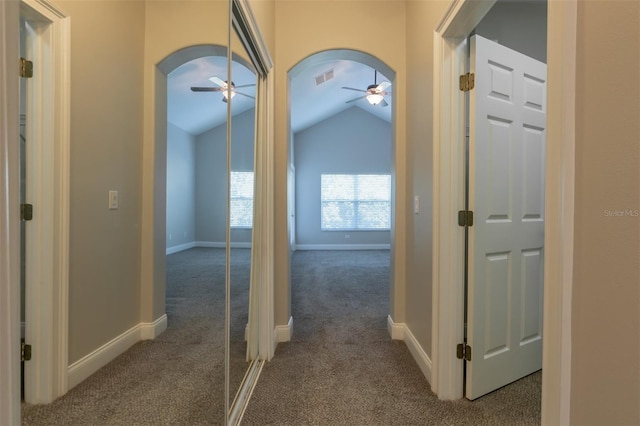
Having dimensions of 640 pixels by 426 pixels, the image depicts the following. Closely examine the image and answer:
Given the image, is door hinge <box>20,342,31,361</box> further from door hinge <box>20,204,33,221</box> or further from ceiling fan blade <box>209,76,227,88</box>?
ceiling fan blade <box>209,76,227,88</box>

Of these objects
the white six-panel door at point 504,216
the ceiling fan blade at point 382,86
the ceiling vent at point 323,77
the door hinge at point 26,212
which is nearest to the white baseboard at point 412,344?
the white six-panel door at point 504,216

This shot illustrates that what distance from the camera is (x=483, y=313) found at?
1750 mm

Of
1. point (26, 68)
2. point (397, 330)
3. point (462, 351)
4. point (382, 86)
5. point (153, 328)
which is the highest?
point (382, 86)

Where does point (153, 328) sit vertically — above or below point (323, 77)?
below

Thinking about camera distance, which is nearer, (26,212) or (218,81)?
(26,212)

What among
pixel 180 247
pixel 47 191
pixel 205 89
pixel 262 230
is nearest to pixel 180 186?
pixel 180 247

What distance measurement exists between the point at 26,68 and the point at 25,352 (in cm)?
40

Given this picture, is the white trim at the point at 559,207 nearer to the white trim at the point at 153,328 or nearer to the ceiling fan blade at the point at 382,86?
the white trim at the point at 153,328

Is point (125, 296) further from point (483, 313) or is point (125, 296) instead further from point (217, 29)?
point (483, 313)

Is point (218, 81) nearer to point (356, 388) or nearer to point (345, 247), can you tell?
point (356, 388)

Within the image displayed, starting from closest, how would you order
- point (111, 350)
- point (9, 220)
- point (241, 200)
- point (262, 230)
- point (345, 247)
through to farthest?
point (9, 220), point (111, 350), point (241, 200), point (262, 230), point (345, 247)

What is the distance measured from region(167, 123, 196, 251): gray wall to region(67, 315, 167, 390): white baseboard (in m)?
0.24

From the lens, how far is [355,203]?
889cm

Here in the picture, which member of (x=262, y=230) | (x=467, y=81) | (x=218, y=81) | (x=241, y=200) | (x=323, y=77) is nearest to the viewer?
(x=218, y=81)
